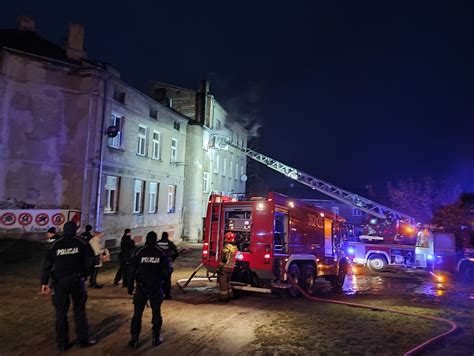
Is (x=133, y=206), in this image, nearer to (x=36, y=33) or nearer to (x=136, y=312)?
(x=36, y=33)

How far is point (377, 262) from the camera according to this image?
768 inches

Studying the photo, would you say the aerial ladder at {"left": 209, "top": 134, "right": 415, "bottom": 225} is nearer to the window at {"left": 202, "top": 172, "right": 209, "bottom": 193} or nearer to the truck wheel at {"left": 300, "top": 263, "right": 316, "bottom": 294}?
the window at {"left": 202, "top": 172, "right": 209, "bottom": 193}

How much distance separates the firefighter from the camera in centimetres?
1014

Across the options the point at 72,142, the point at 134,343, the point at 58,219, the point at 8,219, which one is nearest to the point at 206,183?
the point at 72,142

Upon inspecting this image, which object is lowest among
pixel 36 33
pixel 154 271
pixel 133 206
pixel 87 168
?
pixel 154 271

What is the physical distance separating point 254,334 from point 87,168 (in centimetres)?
1225

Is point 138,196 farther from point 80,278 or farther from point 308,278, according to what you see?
point 80,278

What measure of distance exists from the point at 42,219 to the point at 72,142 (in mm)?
3339

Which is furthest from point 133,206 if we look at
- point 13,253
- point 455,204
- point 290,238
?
point 455,204

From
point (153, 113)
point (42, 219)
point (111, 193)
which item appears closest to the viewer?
point (42, 219)

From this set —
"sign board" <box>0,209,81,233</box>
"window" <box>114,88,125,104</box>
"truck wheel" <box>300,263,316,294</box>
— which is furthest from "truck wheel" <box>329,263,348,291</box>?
"window" <box>114,88,125,104</box>

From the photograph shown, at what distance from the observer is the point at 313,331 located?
290 inches

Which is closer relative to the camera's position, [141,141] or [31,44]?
[31,44]

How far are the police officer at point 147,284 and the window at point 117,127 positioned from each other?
42.3ft
